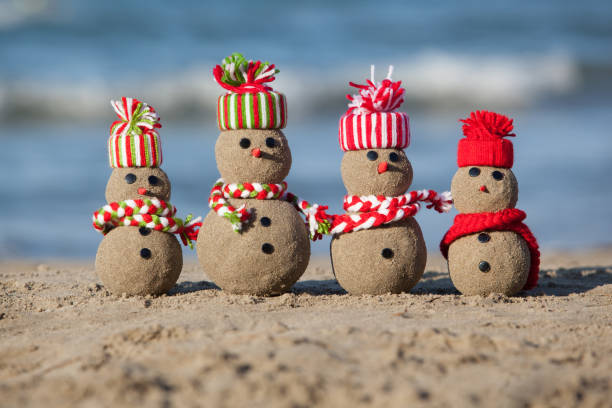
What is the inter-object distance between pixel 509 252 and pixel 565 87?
1678cm

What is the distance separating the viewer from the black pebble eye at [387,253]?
488cm

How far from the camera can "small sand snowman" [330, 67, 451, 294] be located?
4891mm

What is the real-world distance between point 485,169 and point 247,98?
1.92m

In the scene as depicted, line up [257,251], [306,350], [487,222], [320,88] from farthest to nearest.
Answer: [320,88], [487,222], [257,251], [306,350]

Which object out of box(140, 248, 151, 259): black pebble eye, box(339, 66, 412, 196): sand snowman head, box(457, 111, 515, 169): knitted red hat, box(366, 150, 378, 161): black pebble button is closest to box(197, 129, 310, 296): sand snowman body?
box(140, 248, 151, 259): black pebble eye

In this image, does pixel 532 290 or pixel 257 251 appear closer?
pixel 257 251

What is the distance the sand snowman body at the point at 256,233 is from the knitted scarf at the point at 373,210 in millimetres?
327

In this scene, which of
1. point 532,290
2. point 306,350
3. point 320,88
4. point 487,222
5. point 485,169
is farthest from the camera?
point 320,88

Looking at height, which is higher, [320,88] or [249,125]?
[320,88]

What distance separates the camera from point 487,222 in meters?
4.91

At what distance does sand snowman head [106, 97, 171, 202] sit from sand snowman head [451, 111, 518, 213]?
237cm

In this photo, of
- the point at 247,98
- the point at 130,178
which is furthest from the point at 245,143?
the point at 130,178

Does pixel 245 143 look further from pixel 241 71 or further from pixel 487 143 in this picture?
pixel 487 143

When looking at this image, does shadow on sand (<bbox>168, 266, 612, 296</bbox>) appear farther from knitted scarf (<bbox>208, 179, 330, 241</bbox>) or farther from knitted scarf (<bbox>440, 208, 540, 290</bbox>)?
knitted scarf (<bbox>208, 179, 330, 241</bbox>)
